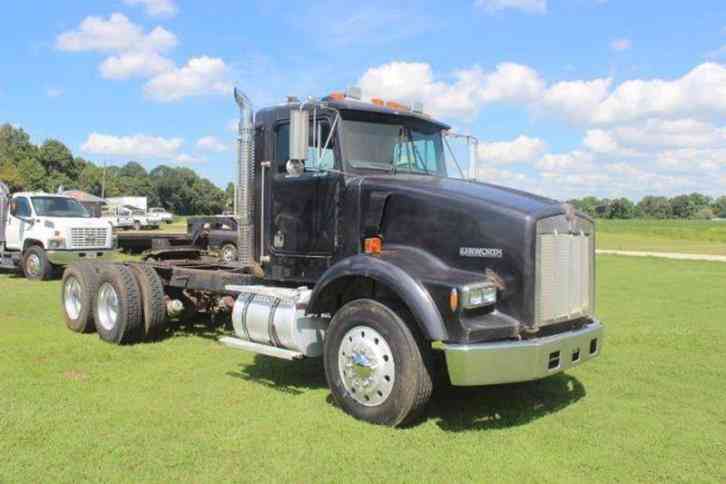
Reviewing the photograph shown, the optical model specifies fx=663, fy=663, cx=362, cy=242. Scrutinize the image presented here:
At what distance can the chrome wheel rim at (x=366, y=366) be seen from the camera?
16.9 feet

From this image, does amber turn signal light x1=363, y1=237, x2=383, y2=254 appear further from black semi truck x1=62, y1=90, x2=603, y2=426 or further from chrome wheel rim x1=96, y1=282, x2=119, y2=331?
chrome wheel rim x1=96, y1=282, x2=119, y2=331

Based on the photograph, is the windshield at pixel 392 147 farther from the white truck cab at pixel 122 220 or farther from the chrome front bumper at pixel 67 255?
the white truck cab at pixel 122 220

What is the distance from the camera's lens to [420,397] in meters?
4.95

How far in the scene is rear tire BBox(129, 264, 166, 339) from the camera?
318 inches

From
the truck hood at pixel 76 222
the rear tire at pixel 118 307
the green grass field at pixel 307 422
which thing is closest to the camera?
the green grass field at pixel 307 422

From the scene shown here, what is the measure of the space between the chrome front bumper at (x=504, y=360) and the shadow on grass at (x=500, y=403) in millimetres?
680

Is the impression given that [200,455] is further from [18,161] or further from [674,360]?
[18,161]

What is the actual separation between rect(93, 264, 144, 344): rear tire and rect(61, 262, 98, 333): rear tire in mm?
102

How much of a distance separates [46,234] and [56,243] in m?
0.33

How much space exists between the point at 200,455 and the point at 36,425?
1483mm

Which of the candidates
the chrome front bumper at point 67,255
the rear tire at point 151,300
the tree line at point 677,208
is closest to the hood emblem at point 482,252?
the rear tire at point 151,300

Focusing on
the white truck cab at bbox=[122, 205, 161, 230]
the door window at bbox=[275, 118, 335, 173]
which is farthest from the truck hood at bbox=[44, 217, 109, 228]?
the white truck cab at bbox=[122, 205, 161, 230]

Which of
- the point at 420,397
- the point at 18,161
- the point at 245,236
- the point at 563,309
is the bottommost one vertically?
the point at 420,397

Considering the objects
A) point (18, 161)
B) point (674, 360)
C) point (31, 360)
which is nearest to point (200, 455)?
point (31, 360)
